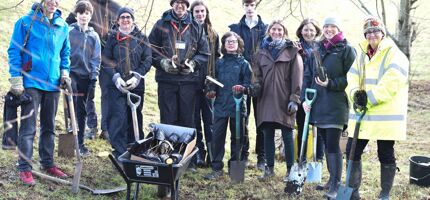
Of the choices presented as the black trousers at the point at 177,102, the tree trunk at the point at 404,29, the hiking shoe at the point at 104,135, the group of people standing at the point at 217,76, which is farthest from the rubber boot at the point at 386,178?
the tree trunk at the point at 404,29

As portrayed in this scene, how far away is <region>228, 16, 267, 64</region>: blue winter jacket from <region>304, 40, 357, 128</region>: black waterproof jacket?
1463 mm

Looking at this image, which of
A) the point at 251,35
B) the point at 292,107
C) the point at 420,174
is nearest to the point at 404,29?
the point at 251,35

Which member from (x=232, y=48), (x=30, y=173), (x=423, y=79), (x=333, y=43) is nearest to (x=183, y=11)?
(x=232, y=48)

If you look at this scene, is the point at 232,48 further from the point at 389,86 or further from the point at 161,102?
the point at 389,86

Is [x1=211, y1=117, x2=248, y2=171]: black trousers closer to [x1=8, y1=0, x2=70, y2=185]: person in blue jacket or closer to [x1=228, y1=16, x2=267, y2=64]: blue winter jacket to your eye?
[x1=228, y1=16, x2=267, y2=64]: blue winter jacket

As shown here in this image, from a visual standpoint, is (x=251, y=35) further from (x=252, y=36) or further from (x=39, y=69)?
(x=39, y=69)

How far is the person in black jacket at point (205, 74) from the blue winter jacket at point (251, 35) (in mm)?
353

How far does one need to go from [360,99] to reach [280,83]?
4.06 ft

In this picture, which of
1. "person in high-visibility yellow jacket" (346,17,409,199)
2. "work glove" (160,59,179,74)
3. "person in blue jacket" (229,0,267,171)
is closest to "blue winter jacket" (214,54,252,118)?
"person in blue jacket" (229,0,267,171)

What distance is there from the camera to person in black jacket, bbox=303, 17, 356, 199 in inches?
235

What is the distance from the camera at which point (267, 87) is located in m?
6.54

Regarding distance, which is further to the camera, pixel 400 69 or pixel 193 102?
pixel 193 102

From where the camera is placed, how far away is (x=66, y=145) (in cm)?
686

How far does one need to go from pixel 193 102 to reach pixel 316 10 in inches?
634
